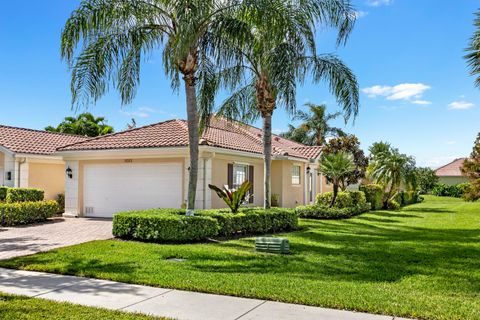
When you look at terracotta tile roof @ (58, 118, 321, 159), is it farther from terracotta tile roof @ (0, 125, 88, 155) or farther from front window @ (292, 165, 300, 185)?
terracotta tile roof @ (0, 125, 88, 155)

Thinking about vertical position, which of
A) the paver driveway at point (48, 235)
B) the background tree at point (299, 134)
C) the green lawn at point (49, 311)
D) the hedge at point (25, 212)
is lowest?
the green lawn at point (49, 311)

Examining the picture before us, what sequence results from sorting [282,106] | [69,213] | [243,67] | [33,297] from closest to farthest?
[33,297]
[282,106]
[243,67]
[69,213]

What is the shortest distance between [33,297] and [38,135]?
22.7 meters

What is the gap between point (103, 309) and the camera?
20.9ft

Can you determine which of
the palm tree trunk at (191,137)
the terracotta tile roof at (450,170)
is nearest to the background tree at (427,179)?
the terracotta tile roof at (450,170)

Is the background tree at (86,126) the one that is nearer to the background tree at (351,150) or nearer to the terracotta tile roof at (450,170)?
the background tree at (351,150)

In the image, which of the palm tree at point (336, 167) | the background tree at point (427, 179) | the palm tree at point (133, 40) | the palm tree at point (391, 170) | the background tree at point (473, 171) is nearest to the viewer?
the palm tree at point (133, 40)

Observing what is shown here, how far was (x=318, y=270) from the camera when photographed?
30.3 ft

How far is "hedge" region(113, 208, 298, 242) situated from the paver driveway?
1.10 meters

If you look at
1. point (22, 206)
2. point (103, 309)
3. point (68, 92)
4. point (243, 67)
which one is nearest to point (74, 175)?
point (22, 206)

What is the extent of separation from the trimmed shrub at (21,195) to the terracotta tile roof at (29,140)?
4.07 meters

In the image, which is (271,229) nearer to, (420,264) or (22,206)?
(420,264)

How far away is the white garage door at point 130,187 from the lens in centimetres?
1994

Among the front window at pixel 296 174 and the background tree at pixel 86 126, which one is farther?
the background tree at pixel 86 126
